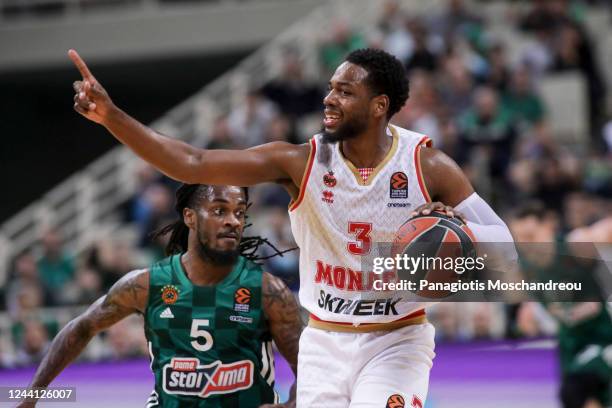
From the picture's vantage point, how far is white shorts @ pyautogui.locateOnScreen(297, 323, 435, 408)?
4492mm

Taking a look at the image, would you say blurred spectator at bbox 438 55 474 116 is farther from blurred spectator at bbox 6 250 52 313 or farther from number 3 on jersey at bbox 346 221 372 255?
number 3 on jersey at bbox 346 221 372 255

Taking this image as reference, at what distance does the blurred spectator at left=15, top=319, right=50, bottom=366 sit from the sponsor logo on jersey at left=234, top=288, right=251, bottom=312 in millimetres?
4469

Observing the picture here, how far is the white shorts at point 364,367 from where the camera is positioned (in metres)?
4.49

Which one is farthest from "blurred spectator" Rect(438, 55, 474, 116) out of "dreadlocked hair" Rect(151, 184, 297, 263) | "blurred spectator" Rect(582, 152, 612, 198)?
"dreadlocked hair" Rect(151, 184, 297, 263)

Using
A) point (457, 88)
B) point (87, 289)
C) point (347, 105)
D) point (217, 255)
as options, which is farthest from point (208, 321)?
point (457, 88)

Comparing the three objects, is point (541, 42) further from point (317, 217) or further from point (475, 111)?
point (317, 217)

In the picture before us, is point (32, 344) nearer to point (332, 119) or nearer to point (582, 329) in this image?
point (582, 329)

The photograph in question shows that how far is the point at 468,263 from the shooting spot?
4.25 m

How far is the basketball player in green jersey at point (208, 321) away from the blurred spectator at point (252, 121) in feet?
24.2

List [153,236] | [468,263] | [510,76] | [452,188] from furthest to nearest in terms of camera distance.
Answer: [510,76] < [153,236] < [452,188] < [468,263]

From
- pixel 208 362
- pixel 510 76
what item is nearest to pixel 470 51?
pixel 510 76

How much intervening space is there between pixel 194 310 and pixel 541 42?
9.17 metres

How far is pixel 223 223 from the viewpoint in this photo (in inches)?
197

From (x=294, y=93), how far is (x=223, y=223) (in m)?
8.28
